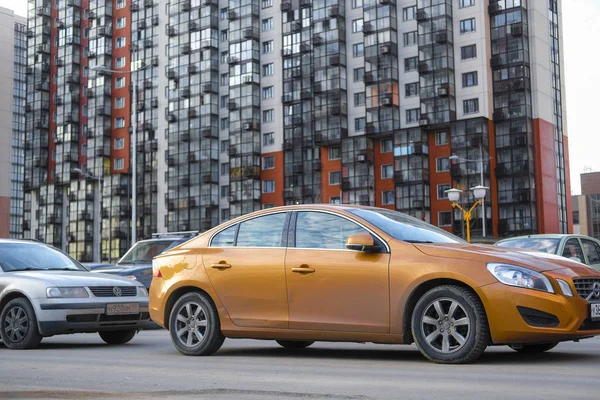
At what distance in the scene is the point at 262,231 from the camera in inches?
352

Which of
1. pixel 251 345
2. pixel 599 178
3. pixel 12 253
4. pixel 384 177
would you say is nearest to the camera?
pixel 251 345

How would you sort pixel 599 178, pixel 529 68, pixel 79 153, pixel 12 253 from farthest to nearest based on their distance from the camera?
pixel 599 178, pixel 79 153, pixel 529 68, pixel 12 253

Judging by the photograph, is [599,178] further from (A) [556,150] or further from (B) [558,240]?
(B) [558,240]

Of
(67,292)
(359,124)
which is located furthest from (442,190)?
(67,292)

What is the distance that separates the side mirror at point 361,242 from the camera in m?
7.84

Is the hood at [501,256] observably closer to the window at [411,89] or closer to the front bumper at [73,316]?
the front bumper at [73,316]

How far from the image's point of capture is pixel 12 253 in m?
12.1

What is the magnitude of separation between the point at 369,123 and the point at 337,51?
7.73 m

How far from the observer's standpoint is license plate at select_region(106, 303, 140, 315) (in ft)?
36.1

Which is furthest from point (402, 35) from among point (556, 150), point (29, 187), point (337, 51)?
point (29, 187)

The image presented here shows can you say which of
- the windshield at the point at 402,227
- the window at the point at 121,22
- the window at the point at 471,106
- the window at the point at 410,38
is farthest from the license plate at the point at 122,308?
the window at the point at 121,22

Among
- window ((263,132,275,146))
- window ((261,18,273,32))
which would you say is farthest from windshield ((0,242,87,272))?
window ((261,18,273,32))

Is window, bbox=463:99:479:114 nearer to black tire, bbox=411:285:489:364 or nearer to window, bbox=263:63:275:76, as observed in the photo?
window, bbox=263:63:275:76

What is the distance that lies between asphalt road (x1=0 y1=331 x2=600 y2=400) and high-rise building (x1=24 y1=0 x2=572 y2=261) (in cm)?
6096
